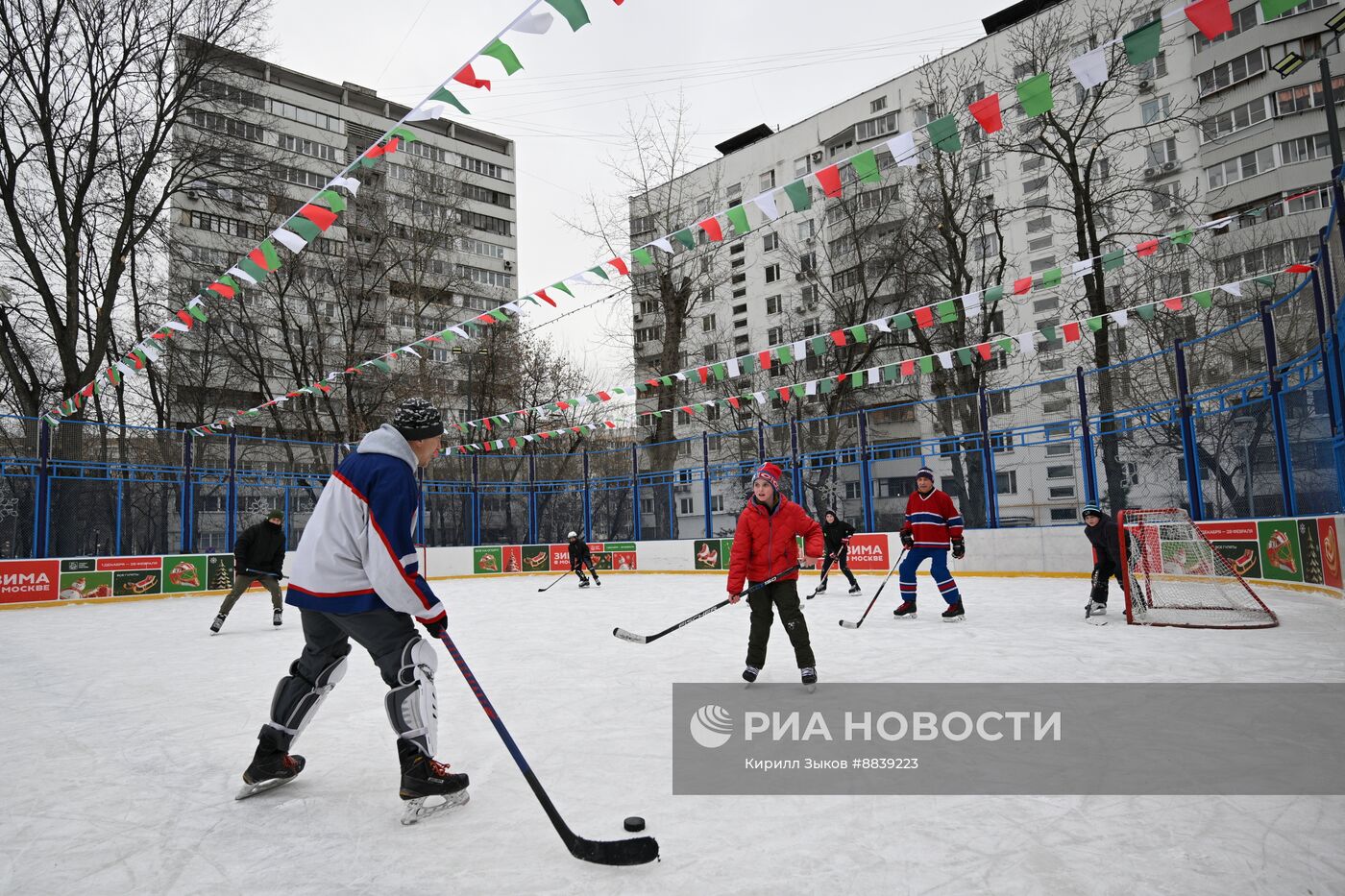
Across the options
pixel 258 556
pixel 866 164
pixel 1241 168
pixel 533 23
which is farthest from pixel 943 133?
pixel 1241 168

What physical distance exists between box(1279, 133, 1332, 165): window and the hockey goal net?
23563 millimetres

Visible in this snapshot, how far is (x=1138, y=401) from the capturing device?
44.3 feet

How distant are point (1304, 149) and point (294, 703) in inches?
1328

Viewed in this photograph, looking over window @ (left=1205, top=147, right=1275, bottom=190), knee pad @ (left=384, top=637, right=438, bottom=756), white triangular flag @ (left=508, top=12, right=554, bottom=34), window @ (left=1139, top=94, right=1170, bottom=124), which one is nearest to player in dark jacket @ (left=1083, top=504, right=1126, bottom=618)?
white triangular flag @ (left=508, top=12, right=554, bottom=34)

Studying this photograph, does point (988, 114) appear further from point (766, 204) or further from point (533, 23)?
point (533, 23)

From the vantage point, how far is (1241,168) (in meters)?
27.1

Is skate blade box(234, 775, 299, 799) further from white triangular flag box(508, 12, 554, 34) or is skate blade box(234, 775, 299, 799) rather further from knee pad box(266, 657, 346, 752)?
white triangular flag box(508, 12, 554, 34)

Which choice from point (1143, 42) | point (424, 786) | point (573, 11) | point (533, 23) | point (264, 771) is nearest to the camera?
point (424, 786)

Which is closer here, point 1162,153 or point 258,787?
point 258,787

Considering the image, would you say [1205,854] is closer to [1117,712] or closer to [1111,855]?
[1111,855]

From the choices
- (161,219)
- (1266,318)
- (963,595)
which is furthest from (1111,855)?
(161,219)

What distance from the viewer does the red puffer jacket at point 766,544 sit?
16.9 feet

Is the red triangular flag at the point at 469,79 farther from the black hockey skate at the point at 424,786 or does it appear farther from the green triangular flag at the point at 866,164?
the black hockey skate at the point at 424,786

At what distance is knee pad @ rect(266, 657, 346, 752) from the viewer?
317 cm
